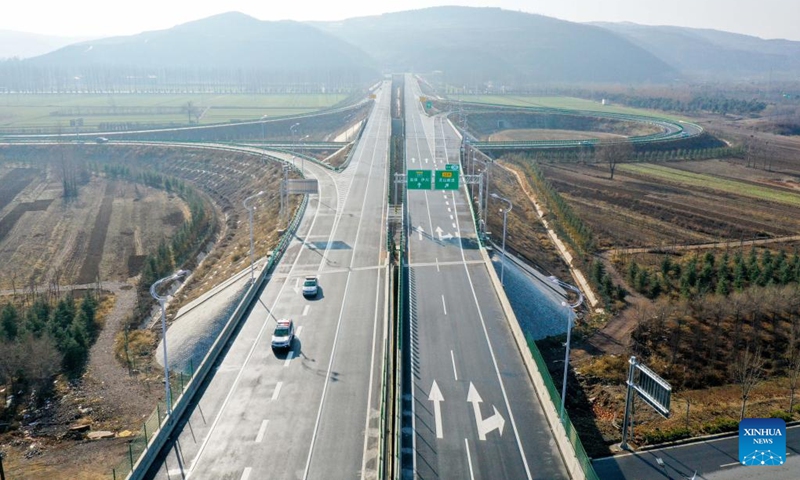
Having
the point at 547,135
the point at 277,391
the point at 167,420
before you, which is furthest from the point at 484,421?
the point at 547,135

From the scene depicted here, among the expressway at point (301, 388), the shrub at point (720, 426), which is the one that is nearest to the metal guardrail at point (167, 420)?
the expressway at point (301, 388)

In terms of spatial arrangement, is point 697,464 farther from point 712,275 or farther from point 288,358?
point 712,275

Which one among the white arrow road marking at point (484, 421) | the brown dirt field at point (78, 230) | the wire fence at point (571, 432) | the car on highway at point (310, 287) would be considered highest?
the car on highway at point (310, 287)

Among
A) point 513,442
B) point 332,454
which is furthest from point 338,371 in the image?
point 513,442

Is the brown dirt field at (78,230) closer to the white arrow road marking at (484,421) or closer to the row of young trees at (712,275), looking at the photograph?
the white arrow road marking at (484,421)

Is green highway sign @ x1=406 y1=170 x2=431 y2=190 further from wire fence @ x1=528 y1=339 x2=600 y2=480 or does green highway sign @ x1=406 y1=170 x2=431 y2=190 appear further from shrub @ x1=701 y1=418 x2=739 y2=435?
shrub @ x1=701 y1=418 x2=739 y2=435

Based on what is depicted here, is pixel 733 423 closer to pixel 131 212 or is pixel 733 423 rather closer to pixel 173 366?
pixel 173 366

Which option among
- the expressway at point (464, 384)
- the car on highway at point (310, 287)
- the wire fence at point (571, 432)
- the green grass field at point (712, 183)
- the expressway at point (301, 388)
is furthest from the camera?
the green grass field at point (712, 183)
